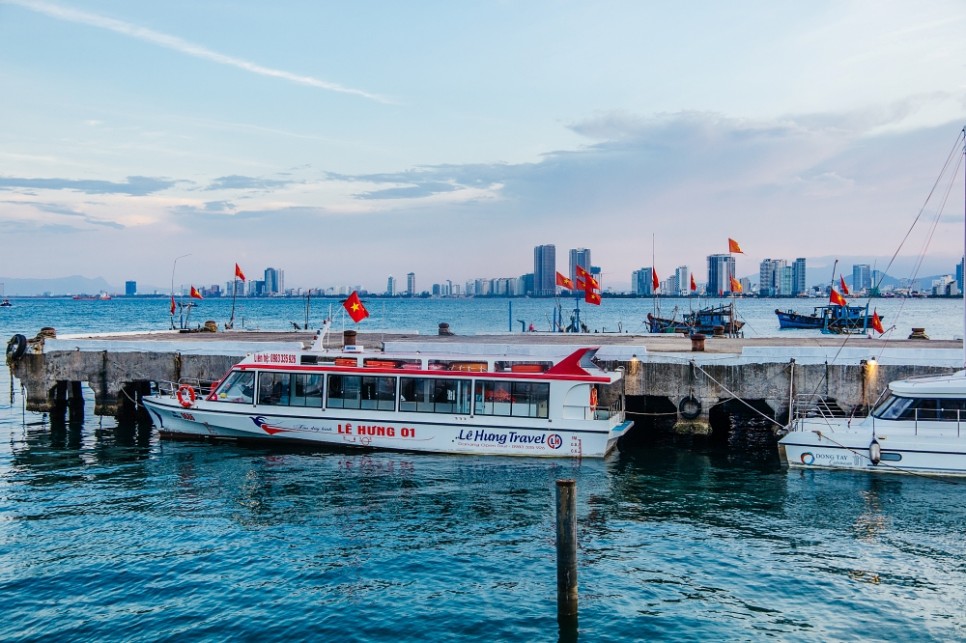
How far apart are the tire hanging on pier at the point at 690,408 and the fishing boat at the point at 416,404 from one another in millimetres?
2973

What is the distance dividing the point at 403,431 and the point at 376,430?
0.95 metres

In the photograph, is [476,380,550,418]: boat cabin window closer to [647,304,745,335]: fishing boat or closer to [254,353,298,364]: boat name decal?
[254,353,298,364]: boat name decal

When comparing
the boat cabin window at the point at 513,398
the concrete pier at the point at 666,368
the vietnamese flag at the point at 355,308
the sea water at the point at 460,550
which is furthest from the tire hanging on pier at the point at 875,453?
the vietnamese flag at the point at 355,308

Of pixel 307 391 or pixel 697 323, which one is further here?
pixel 697 323

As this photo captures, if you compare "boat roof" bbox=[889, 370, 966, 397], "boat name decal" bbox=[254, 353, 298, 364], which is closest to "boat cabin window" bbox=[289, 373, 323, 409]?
"boat name decal" bbox=[254, 353, 298, 364]

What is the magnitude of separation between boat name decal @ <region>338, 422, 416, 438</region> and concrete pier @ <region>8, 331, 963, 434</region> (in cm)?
559

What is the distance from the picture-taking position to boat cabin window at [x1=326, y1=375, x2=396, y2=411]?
25750 millimetres

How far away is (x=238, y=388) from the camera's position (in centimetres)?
2684

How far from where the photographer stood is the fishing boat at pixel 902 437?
21906mm

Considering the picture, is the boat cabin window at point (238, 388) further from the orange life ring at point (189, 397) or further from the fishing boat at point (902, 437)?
the fishing boat at point (902, 437)

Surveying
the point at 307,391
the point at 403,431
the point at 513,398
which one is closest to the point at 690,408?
the point at 513,398

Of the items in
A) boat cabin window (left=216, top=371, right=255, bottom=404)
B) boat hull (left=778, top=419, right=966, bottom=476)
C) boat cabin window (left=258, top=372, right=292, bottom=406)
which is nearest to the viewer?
boat hull (left=778, top=419, right=966, bottom=476)

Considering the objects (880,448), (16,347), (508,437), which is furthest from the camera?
(16,347)

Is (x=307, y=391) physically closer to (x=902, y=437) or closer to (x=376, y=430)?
(x=376, y=430)
